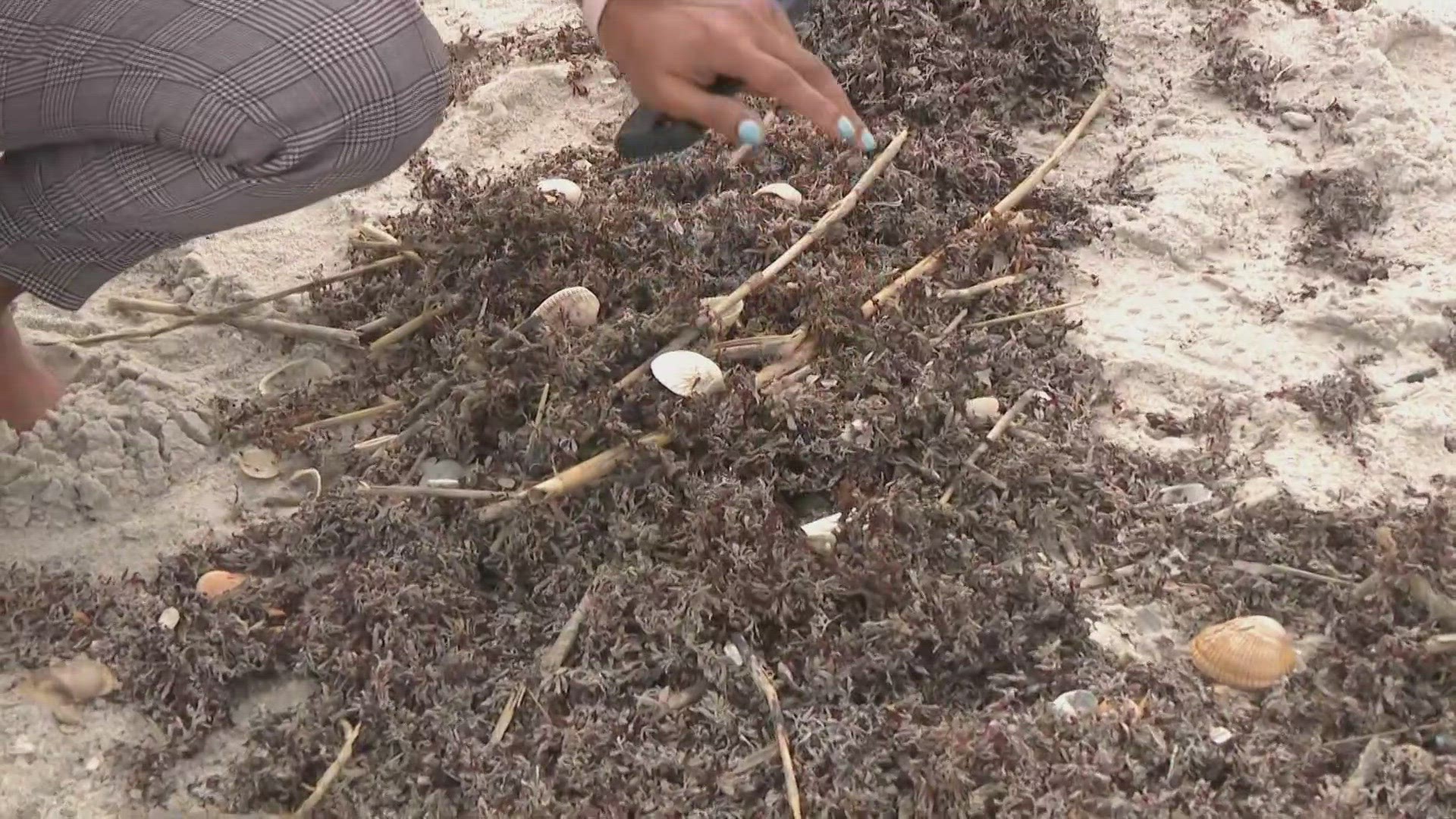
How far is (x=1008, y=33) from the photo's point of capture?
2830 mm

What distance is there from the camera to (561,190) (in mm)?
2436

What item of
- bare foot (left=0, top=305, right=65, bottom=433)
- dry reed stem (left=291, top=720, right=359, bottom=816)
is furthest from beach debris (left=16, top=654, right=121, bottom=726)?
bare foot (left=0, top=305, right=65, bottom=433)

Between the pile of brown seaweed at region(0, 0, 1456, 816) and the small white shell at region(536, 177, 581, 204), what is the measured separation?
14cm

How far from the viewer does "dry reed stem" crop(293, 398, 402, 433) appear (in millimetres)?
2055

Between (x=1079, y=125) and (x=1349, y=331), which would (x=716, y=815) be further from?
(x=1079, y=125)

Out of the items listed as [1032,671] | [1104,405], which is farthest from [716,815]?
[1104,405]

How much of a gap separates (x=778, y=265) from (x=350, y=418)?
31.0 inches

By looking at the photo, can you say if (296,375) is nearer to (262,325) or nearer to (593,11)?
(262,325)

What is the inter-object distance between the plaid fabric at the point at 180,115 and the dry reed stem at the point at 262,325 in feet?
1.21

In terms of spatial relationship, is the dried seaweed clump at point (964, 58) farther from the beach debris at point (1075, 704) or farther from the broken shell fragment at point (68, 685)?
the broken shell fragment at point (68, 685)

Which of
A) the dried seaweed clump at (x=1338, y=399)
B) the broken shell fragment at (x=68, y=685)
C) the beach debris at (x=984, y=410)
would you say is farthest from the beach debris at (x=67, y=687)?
the dried seaweed clump at (x=1338, y=399)

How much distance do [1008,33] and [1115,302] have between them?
0.88 m

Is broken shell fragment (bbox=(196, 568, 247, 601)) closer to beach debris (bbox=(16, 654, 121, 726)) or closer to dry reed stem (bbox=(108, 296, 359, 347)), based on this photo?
beach debris (bbox=(16, 654, 121, 726))

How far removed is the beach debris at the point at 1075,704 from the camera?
1524mm
